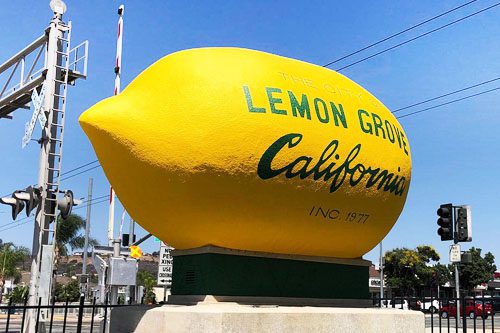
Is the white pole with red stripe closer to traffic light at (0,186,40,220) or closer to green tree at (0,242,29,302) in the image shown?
traffic light at (0,186,40,220)

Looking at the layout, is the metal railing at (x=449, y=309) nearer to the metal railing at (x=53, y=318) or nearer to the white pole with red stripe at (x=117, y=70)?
the metal railing at (x=53, y=318)

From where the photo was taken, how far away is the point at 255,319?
638 centimetres

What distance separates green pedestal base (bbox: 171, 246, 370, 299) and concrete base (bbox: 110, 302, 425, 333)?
Result: 9.8 inches

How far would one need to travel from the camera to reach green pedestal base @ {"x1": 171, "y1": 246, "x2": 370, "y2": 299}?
671cm

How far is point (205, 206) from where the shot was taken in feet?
20.8

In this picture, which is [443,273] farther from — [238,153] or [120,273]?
[238,153]

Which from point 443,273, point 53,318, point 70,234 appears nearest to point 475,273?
point 443,273

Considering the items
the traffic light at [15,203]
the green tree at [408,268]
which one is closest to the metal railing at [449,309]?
the traffic light at [15,203]

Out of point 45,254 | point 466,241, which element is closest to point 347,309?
point 466,241

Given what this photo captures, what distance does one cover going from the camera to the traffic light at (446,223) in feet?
43.2

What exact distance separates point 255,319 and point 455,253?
30.4ft

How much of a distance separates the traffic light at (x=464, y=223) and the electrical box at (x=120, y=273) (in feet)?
26.1

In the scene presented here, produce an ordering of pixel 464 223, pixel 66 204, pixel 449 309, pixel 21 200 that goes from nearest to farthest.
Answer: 1. pixel 449 309
2. pixel 464 223
3. pixel 21 200
4. pixel 66 204

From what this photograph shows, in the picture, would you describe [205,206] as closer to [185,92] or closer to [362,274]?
[185,92]
